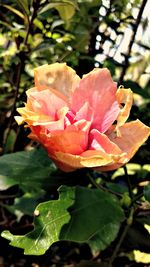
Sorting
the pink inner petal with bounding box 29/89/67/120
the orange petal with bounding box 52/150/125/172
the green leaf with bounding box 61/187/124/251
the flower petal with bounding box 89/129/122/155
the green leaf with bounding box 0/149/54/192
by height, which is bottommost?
the green leaf with bounding box 61/187/124/251

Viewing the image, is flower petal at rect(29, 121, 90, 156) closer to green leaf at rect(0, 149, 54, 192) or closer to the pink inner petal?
the pink inner petal

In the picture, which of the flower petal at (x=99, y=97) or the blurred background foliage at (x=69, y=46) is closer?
the flower petal at (x=99, y=97)

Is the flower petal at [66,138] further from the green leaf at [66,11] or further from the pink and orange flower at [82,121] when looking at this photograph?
the green leaf at [66,11]

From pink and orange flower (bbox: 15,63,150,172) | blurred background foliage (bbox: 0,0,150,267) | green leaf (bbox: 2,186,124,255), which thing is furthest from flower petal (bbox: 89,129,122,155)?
blurred background foliage (bbox: 0,0,150,267)

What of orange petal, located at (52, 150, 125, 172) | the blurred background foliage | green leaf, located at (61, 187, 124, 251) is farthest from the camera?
the blurred background foliage

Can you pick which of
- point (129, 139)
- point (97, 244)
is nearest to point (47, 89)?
point (129, 139)

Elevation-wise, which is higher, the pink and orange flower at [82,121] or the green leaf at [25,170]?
the pink and orange flower at [82,121]

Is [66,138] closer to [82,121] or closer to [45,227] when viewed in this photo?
[82,121]

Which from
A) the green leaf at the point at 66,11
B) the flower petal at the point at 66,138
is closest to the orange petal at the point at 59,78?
the flower petal at the point at 66,138

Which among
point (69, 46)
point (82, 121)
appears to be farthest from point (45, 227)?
point (69, 46)
